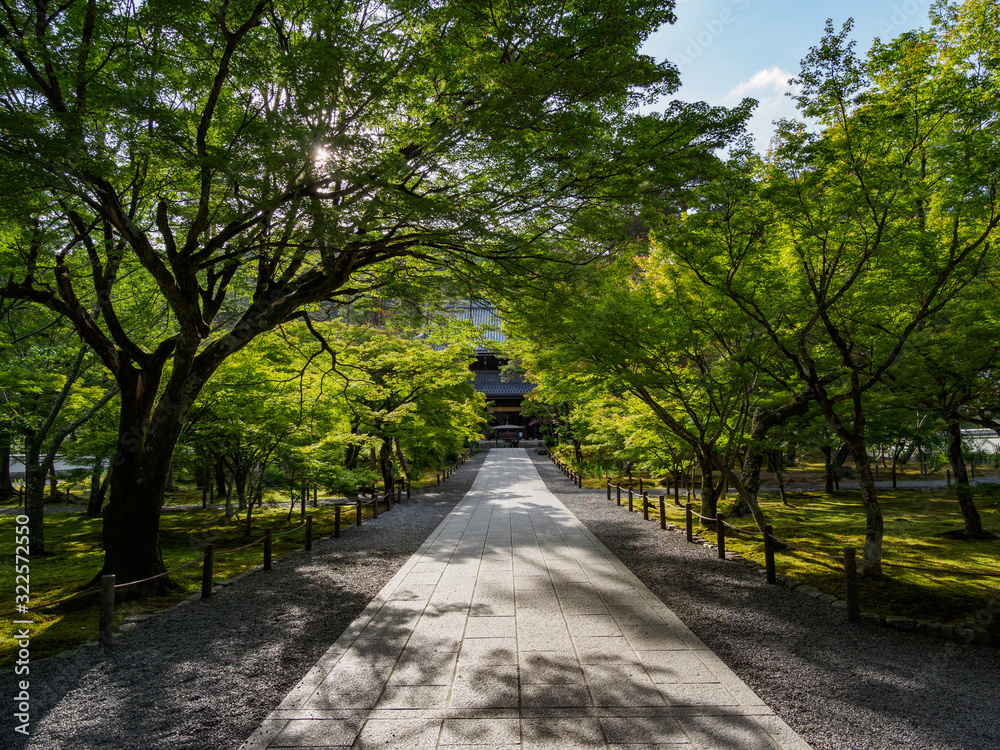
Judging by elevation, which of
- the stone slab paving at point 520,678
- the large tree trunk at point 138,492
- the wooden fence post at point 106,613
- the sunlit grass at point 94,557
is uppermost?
the large tree trunk at point 138,492

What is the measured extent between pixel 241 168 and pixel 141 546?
540 centimetres

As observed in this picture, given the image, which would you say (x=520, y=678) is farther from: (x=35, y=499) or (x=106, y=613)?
(x=35, y=499)

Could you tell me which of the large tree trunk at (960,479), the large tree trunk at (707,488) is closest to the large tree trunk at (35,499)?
the large tree trunk at (707,488)

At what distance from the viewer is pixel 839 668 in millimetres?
4789

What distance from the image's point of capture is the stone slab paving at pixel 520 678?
369cm

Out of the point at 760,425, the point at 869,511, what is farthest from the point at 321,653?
the point at 760,425

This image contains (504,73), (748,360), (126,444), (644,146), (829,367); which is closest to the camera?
(504,73)

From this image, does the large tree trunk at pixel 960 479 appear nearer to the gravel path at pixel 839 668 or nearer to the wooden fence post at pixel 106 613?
the gravel path at pixel 839 668

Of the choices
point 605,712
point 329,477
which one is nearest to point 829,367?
point 605,712

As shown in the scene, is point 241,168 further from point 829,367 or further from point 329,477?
point 829,367

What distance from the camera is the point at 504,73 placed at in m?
5.10

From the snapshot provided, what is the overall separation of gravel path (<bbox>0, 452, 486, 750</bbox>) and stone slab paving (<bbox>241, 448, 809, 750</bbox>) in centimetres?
31

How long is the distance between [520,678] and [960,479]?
1056 centimetres

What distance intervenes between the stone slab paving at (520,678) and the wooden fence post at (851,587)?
6.72 ft
